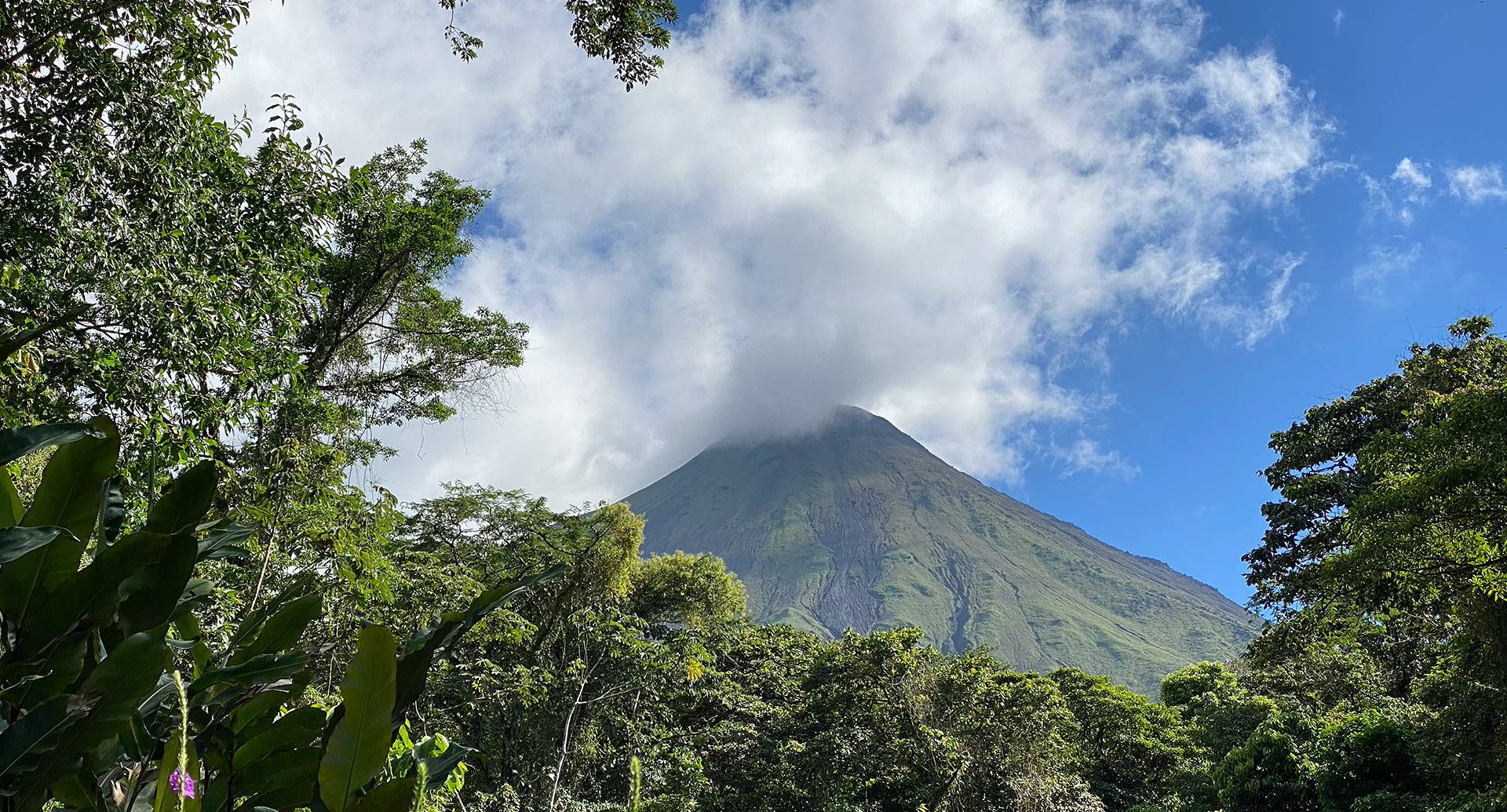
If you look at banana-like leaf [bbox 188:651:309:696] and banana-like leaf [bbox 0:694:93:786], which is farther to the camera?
banana-like leaf [bbox 188:651:309:696]

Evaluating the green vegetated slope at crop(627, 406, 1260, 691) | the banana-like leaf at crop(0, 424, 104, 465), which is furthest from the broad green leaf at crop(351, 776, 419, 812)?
the green vegetated slope at crop(627, 406, 1260, 691)

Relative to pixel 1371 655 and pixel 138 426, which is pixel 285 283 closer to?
pixel 138 426

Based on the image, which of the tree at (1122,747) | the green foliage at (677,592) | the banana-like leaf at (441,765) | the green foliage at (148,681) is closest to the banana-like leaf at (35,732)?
the green foliage at (148,681)

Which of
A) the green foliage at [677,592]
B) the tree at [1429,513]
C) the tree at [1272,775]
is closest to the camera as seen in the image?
the tree at [1429,513]

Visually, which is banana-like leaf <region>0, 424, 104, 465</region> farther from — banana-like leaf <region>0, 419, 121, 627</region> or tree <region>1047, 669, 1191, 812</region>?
tree <region>1047, 669, 1191, 812</region>

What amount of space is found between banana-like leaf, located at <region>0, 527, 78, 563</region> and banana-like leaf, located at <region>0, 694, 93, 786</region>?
10cm

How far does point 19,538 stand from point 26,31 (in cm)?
510

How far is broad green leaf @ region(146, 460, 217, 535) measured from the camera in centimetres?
61

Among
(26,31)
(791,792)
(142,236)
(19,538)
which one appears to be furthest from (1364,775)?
(26,31)

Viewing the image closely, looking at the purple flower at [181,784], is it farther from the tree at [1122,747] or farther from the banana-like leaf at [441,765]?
the tree at [1122,747]

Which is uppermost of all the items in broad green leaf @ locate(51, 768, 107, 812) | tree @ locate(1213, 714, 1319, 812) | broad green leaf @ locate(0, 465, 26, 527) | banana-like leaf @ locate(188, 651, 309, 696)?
tree @ locate(1213, 714, 1319, 812)

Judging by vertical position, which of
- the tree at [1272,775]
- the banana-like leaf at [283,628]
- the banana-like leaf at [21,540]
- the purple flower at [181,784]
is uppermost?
the tree at [1272,775]

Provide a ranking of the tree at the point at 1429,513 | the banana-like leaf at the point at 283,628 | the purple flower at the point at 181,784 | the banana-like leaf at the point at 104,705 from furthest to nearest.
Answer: the tree at the point at 1429,513 < the banana-like leaf at the point at 283,628 < the banana-like leaf at the point at 104,705 < the purple flower at the point at 181,784

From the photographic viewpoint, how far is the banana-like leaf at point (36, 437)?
573 mm
